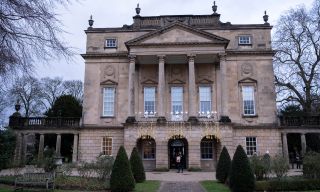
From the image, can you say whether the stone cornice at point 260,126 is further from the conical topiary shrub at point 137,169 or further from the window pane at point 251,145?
the conical topiary shrub at point 137,169

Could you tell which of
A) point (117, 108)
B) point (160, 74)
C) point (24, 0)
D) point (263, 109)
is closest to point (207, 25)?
point (160, 74)

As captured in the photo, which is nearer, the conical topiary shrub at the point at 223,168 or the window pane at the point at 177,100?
the conical topiary shrub at the point at 223,168

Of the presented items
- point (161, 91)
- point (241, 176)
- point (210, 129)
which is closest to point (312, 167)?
point (241, 176)

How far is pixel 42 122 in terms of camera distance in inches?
1390

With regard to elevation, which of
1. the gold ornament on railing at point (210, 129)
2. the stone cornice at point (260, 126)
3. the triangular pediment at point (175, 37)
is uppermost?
the triangular pediment at point (175, 37)

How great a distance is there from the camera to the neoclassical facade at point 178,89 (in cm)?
3088

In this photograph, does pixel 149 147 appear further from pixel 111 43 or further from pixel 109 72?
pixel 111 43

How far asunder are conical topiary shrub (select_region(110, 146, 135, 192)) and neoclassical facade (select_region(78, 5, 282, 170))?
13833 mm

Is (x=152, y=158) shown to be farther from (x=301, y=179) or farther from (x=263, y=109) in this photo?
(x=301, y=179)

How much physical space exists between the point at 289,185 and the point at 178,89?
19.5 metres

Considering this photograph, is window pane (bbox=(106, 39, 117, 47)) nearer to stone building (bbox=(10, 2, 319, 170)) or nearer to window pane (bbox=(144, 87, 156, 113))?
stone building (bbox=(10, 2, 319, 170))

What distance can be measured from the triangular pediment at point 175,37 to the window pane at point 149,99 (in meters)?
4.91

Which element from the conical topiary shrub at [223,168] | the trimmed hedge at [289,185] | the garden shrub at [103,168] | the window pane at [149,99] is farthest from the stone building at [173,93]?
the trimmed hedge at [289,185]

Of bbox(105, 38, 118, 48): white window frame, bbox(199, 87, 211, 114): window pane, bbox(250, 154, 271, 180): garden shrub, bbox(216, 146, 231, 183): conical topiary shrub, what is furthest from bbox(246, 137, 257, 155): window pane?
bbox(105, 38, 118, 48): white window frame
